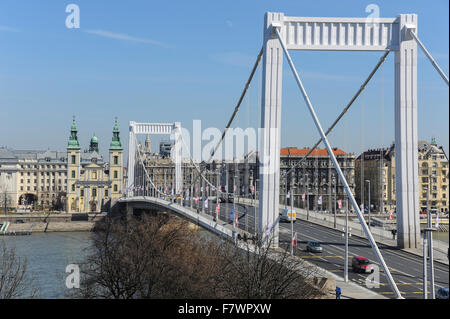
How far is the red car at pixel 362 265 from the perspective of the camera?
22.7 meters

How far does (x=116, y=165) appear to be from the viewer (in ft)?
327

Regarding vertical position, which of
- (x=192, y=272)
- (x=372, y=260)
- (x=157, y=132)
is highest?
(x=157, y=132)

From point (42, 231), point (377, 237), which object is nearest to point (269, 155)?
point (377, 237)

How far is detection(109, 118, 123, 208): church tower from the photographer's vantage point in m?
96.0

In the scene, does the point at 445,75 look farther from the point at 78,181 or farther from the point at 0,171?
the point at 0,171

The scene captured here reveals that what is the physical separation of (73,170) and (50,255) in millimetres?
53690

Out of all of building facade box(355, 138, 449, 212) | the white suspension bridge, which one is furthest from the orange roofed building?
the white suspension bridge

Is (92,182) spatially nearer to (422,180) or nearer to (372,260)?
(422,180)

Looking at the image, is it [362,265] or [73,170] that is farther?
[73,170]

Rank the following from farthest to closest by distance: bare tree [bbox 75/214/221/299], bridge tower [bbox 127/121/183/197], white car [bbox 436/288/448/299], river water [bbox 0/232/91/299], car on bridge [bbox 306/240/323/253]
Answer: bridge tower [bbox 127/121/183/197] → river water [bbox 0/232/91/299] → car on bridge [bbox 306/240/323/253] → bare tree [bbox 75/214/221/299] → white car [bbox 436/288/448/299]

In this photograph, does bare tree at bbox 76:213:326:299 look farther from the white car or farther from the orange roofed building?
the orange roofed building

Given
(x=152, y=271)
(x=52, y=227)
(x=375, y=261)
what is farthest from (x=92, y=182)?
(x=152, y=271)

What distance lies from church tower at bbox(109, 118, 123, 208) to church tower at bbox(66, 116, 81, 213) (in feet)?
17.8

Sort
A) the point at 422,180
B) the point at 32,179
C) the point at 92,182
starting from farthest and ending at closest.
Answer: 1. the point at 32,179
2. the point at 92,182
3. the point at 422,180
